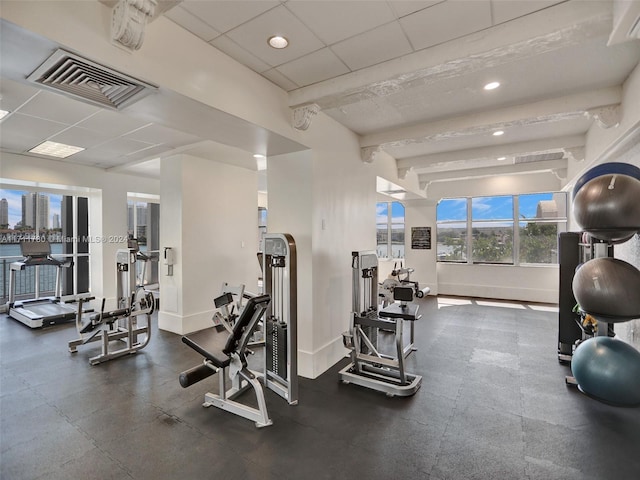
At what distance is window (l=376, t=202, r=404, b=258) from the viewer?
32.7 ft

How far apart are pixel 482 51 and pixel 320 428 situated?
121 inches

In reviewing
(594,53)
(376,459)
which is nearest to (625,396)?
(376,459)

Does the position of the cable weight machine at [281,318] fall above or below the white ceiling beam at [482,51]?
below

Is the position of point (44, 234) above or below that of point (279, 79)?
below

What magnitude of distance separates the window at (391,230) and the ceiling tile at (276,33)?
25.9 feet

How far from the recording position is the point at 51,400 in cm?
288

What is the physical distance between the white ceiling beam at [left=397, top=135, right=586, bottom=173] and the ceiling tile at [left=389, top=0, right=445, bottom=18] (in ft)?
12.3

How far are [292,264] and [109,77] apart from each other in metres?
1.89

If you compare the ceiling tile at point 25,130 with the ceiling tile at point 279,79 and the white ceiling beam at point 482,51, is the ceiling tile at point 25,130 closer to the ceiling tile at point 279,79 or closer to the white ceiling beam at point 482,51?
the ceiling tile at point 279,79

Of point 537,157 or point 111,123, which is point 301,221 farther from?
point 537,157

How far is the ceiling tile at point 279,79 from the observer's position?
9.14 ft

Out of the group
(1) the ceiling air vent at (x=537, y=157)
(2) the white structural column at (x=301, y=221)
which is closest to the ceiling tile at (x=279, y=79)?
(2) the white structural column at (x=301, y=221)

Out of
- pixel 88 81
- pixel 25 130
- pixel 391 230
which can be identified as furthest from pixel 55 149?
pixel 391 230

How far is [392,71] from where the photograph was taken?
8.43 feet
